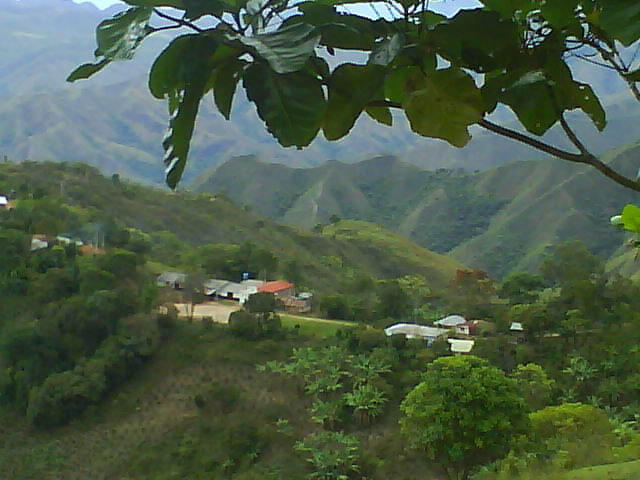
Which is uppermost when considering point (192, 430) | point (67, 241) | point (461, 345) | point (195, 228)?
point (195, 228)

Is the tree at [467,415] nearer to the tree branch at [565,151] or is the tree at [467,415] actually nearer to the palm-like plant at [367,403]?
the palm-like plant at [367,403]

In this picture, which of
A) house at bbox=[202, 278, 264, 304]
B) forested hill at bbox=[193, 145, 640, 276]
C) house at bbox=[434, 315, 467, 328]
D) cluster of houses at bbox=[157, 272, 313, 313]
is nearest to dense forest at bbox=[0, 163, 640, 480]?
cluster of houses at bbox=[157, 272, 313, 313]

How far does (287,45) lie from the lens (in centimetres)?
31

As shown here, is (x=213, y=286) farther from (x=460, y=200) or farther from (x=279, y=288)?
(x=460, y=200)

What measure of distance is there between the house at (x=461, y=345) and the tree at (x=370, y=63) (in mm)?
8719

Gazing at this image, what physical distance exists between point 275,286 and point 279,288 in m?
0.08

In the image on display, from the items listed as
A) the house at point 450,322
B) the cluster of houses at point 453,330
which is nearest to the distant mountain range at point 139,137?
the house at point 450,322

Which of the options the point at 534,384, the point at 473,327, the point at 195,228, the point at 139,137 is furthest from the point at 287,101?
the point at 139,137

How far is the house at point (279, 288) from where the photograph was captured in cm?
1181

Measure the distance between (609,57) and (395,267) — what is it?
17006mm

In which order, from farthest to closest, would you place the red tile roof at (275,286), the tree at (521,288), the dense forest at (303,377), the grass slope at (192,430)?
the red tile roof at (275,286)
the tree at (521,288)
the grass slope at (192,430)
the dense forest at (303,377)

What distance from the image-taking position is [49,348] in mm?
9305

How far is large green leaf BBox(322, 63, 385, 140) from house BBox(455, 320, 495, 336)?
9.73 metres

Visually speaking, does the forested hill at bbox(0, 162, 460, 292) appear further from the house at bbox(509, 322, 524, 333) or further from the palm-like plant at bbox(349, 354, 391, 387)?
the house at bbox(509, 322, 524, 333)
